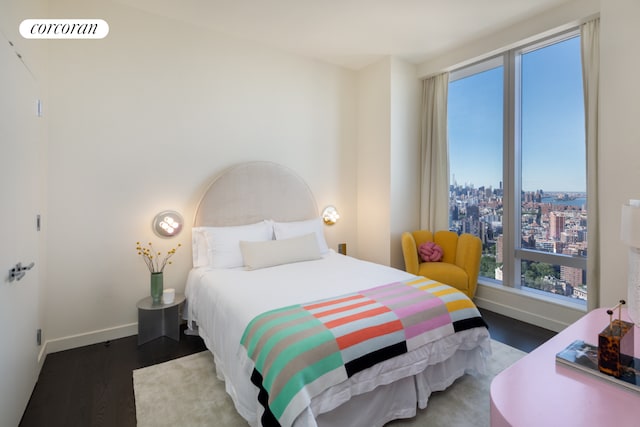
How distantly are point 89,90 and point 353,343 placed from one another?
2.96m

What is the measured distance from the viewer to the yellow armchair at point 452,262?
3.40 meters

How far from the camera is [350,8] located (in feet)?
9.37

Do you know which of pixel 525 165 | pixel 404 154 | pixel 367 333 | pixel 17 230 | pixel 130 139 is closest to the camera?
pixel 367 333

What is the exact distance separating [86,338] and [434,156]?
419 centimetres

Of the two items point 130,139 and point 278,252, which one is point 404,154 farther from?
point 130,139

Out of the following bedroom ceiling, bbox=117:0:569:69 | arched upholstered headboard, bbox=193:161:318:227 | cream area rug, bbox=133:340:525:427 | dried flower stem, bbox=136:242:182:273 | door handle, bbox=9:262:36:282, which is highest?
bedroom ceiling, bbox=117:0:569:69

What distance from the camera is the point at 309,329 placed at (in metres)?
1.63

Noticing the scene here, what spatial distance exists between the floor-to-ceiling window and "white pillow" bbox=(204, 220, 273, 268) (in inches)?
103

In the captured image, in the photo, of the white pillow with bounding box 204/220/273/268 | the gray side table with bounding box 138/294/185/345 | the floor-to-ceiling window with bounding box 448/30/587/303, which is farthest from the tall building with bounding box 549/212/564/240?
the gray side table with bounding box 138/294/185/345

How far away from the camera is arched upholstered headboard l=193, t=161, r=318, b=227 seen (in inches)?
127

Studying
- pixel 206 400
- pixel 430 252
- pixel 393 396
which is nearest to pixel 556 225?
pixel 430 252

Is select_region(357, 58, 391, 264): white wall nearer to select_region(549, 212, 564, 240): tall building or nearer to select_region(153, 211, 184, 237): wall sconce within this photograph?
select_region(549, 212, 564, 240): tall building

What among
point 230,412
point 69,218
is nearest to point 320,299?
point 230,412

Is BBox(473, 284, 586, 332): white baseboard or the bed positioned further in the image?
BBox(473, 284, 586, 332): white baseboard
